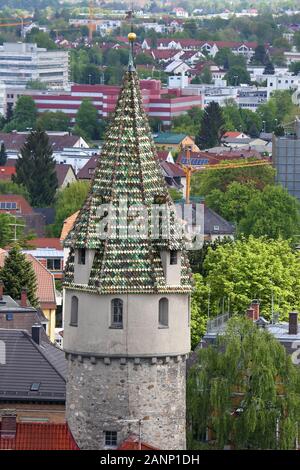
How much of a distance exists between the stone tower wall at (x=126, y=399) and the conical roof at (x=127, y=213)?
1402mm

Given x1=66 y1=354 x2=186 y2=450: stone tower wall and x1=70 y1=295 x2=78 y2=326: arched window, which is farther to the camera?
x1=70 y1=295 x2=78 y2=326: arched window

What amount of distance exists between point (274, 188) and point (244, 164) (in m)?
30.7

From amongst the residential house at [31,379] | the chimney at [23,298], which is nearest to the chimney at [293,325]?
the residential house at [31,379]

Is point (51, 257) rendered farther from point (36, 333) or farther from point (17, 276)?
point (36, 333)

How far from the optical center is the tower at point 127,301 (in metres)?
51.7

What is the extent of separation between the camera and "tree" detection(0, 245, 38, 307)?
104 m

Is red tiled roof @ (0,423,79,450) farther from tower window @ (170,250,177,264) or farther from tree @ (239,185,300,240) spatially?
tree @ (239,185,300,240)

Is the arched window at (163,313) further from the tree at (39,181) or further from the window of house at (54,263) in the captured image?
the tree at (39,181)

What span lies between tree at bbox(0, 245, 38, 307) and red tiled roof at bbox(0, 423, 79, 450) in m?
45.0

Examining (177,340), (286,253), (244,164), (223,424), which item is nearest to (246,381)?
(223,424)

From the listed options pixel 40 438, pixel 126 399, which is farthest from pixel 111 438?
pixel 40 438

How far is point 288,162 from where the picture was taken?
180500mm
